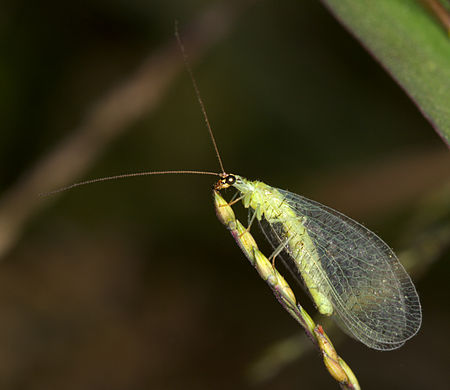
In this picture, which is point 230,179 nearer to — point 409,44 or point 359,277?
point 359,277

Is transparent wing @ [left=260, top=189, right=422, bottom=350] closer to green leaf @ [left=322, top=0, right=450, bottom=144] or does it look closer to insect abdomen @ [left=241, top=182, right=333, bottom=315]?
insect abdomen @ [left=241, top=182, right=333, bottom=315]

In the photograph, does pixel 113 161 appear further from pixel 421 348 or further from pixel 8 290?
pixel 421 348

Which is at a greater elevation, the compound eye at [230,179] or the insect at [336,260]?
the compound eye at [230,179]

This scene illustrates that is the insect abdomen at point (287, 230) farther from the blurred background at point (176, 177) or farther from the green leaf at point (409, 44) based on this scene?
the green leaf at point (409, 44)

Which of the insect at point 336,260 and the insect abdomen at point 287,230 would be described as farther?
the insect abdomen at point 287,230

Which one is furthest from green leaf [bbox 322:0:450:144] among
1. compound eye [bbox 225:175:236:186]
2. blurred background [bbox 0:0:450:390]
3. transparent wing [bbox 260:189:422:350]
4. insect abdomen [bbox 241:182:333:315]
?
blurred background [bbox 0:0:450:390]

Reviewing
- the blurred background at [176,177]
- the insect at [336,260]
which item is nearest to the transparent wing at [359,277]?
the insect at [336,260]

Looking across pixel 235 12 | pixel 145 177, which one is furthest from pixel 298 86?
pixel 145 177
